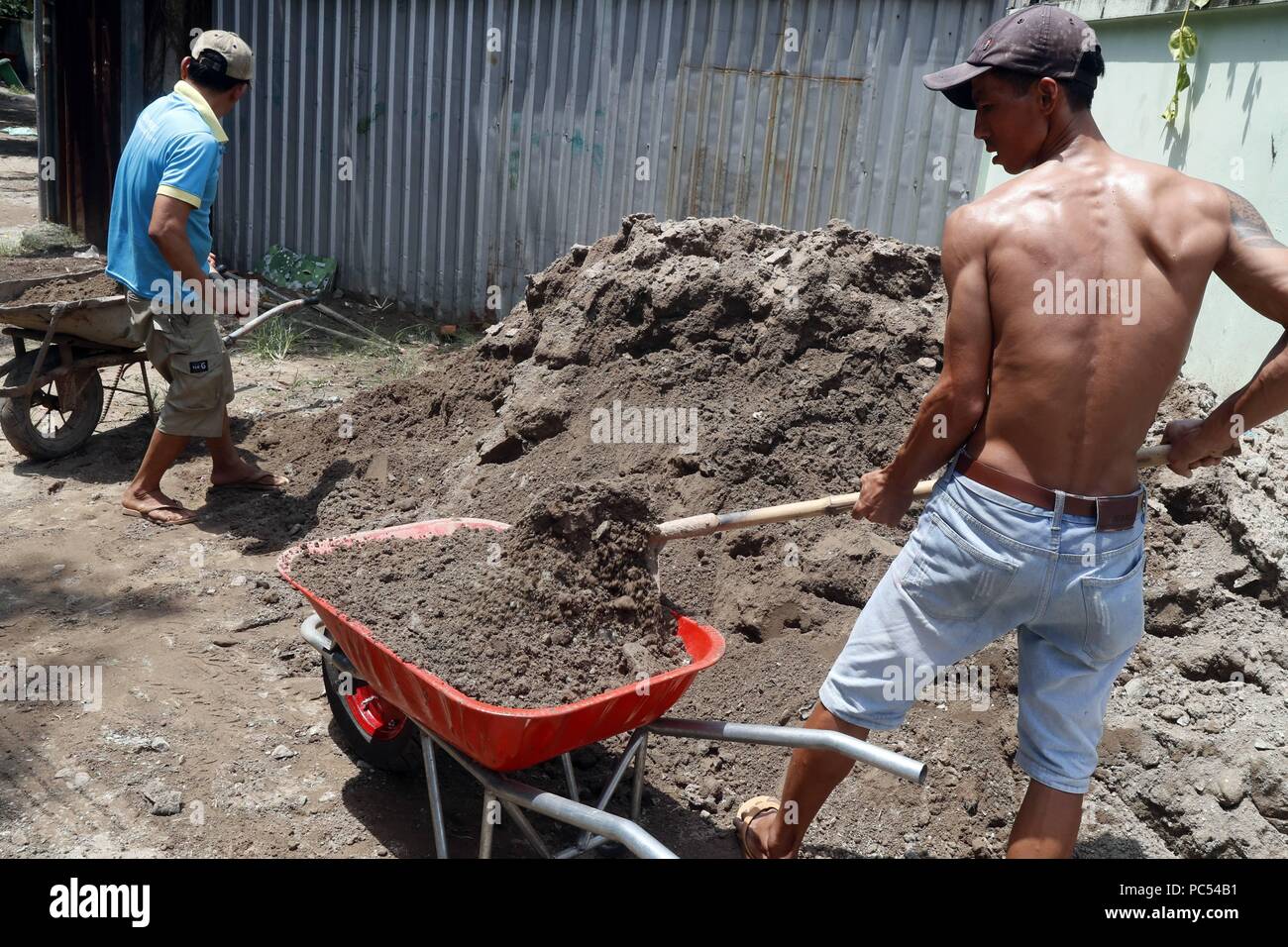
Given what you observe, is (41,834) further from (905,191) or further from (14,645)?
(905,191)

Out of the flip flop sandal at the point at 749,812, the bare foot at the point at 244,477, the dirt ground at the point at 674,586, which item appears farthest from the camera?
the bare foot at the point at 244,477

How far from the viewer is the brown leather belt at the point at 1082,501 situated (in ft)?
8.70

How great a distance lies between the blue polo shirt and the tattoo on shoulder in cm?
429

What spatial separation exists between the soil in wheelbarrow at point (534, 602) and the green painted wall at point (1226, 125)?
2.85 m

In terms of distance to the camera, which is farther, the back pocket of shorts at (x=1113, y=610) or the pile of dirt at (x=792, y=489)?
the pile of dirt at (x=792, y=489)

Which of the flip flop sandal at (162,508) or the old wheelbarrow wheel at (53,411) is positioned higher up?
the old wheelbarrow wheel at (53,411)

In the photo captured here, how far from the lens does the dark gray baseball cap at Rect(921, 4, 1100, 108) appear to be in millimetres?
2672

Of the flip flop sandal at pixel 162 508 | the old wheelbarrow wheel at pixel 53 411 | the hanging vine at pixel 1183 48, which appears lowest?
the flip flop sandal at pixel 162 508

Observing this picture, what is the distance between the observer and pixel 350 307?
9.70 metres


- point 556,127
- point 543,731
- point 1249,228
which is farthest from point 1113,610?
point 556,127

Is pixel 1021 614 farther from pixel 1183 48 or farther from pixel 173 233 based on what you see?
pixel 173 233

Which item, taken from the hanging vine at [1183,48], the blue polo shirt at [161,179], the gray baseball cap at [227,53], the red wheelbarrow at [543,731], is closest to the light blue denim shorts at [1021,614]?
the red wheelbarrow at [543,731]

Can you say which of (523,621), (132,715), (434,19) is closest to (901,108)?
(434,19)

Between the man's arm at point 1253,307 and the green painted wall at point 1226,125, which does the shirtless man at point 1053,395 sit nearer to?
the man's arm at point 1253,307
